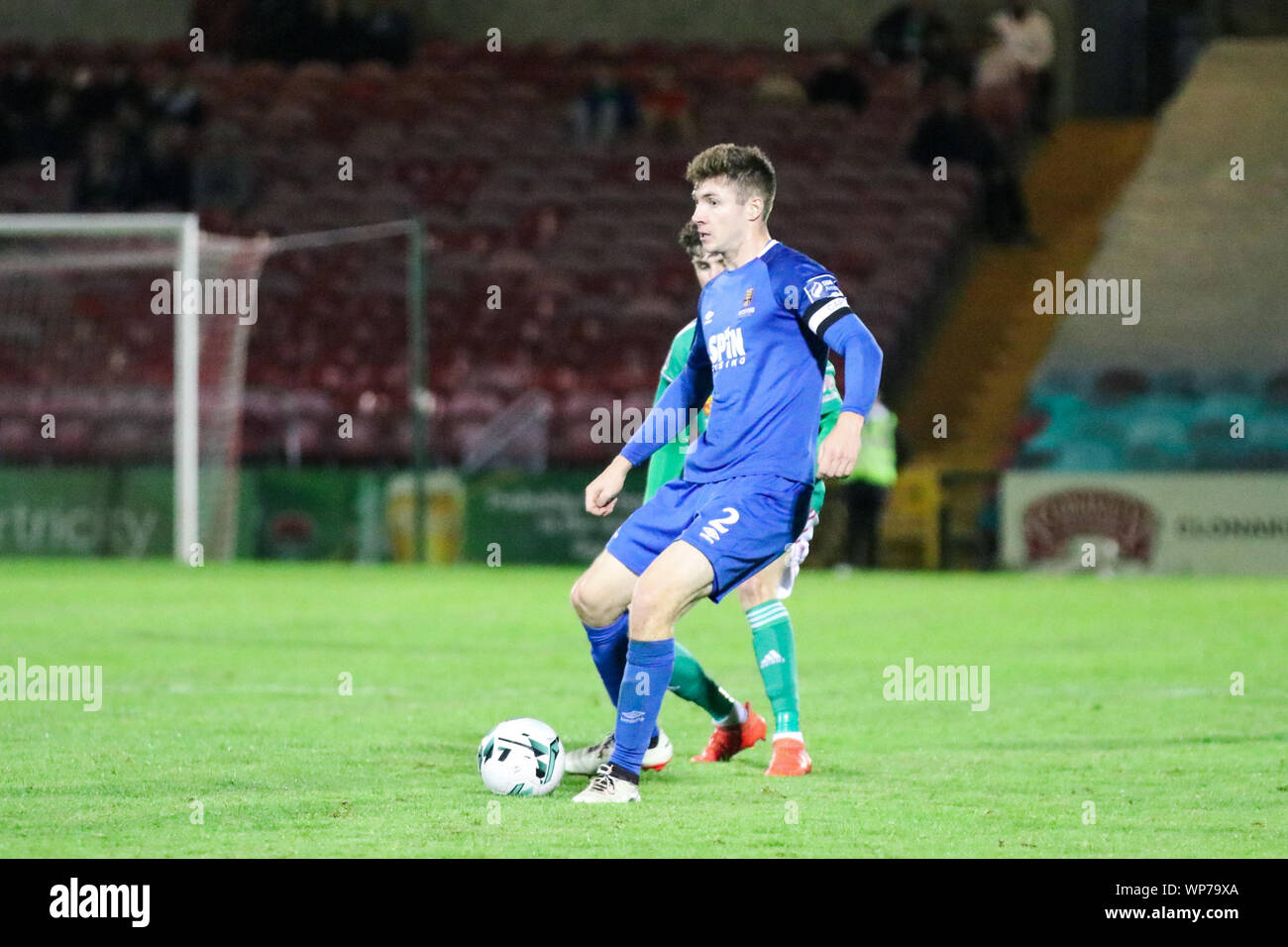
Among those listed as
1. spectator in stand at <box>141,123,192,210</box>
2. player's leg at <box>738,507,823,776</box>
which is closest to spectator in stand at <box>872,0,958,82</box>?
spectator in stand at <box>141,123,192,210</box>

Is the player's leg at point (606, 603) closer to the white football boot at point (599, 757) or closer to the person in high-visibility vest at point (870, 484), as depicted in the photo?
the white football boot at point (599, 757)

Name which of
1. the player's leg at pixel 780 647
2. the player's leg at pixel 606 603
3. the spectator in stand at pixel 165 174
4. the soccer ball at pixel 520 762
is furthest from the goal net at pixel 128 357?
the soccer ball at pixel 520 762

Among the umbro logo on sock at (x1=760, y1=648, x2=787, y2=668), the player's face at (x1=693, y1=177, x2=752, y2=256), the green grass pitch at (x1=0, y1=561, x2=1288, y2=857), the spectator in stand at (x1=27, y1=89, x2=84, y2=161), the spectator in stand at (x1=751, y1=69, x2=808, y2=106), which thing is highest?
the spectator in stand at (x1=751, y1=69, x2=808, y2=106)

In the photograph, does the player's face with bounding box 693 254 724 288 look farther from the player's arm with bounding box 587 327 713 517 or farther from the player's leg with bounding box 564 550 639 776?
the player's leg with bounding box 564 550 639 776

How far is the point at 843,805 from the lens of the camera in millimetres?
6695

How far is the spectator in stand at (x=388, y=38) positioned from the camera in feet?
95.5

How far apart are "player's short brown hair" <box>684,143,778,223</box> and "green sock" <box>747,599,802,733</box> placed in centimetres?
167

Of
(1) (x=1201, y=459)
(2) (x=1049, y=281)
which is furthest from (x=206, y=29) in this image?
(1) (x=1201, y=459)

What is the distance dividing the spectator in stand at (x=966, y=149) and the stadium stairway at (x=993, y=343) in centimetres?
60

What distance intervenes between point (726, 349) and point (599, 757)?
153 centimetres

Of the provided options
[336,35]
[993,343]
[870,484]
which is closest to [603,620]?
[870,484]

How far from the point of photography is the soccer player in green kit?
24.6ft
